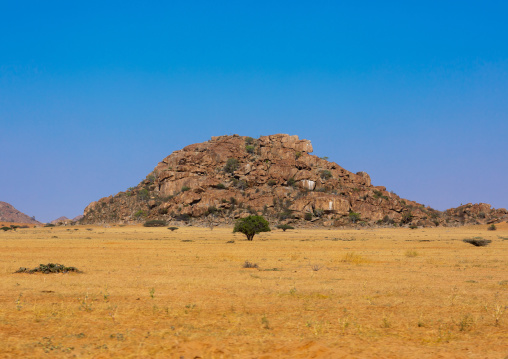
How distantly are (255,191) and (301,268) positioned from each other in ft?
372

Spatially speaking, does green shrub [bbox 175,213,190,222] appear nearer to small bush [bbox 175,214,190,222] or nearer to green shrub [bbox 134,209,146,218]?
small bush [bbox 175,214,190,222]

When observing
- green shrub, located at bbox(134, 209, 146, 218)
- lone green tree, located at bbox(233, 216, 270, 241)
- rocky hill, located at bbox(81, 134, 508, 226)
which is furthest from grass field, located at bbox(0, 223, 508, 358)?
green shrub, located at bbox(134, 209, 146, 218)

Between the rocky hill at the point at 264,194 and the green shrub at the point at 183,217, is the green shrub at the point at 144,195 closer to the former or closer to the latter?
the rocky hill at the point at 264,194

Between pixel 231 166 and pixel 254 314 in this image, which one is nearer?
pixel 254 314

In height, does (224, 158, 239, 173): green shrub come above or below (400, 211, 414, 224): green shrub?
above

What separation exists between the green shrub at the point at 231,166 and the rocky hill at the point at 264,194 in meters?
0.31

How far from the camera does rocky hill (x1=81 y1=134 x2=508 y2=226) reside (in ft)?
428

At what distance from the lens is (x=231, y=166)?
151625mm

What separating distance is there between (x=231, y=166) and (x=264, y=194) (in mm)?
17890

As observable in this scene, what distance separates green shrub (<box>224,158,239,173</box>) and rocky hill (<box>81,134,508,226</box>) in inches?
12.1

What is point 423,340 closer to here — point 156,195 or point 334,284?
point 334,284

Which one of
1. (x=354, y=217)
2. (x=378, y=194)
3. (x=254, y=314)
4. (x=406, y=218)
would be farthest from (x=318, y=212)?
(x=254, y=314)

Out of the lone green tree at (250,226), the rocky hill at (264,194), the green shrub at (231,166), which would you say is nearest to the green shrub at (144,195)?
the rocky hill at (264,194)

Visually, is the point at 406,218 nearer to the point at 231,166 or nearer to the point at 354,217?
the point at 354,217
